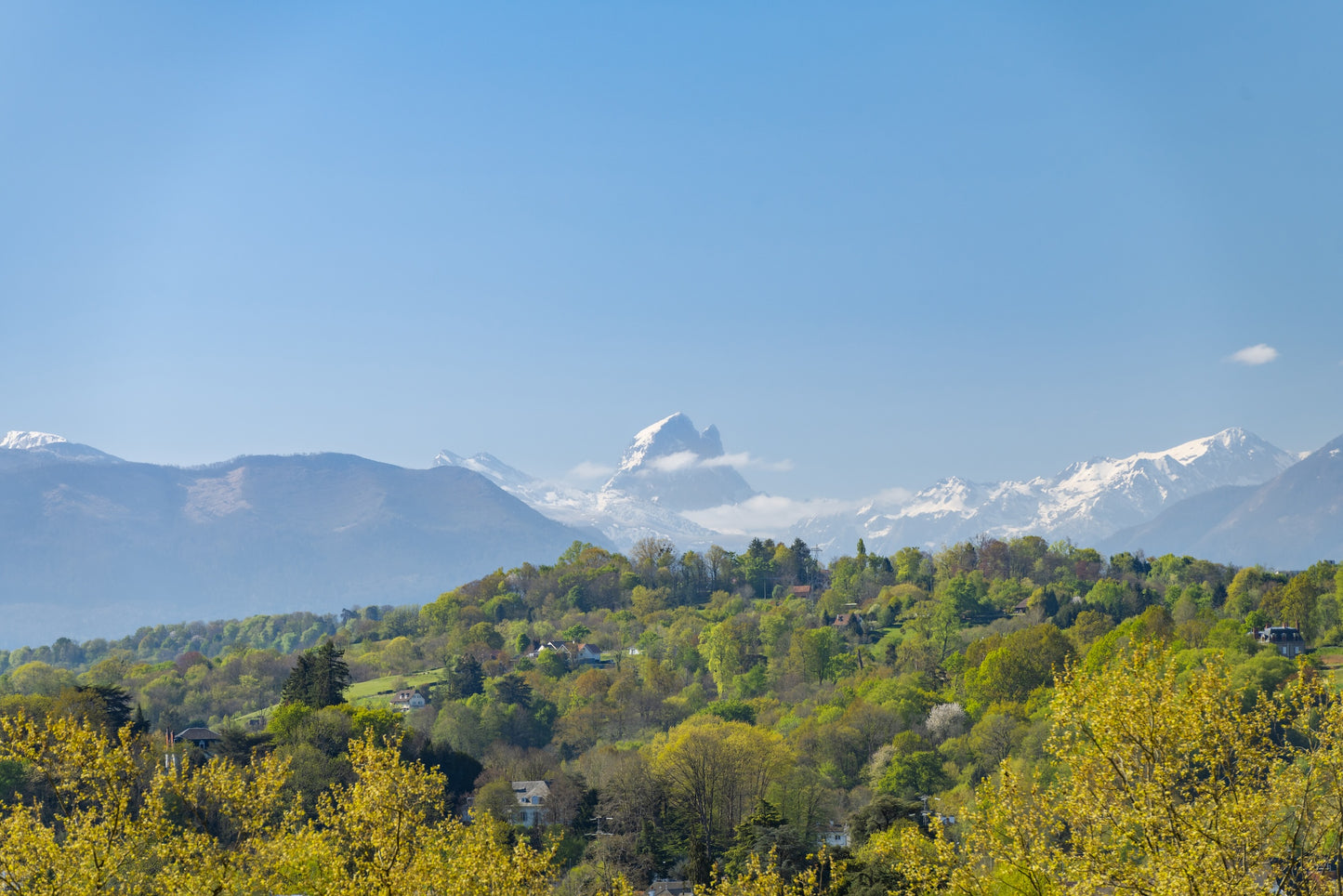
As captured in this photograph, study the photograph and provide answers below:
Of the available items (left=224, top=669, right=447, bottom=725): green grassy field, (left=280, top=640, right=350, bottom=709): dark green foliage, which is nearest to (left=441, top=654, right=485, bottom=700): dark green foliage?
(left=224, top=669, right=447, bottom=725): green grassy field

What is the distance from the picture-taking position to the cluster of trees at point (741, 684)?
2319 inches

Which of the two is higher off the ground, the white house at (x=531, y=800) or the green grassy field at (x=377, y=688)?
the green grassy field at (x=377, y=688)

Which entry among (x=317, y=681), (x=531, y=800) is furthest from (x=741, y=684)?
(x=317, y=681)

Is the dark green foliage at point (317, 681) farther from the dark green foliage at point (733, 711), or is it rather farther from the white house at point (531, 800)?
the dark green foliage at point (733, 711)

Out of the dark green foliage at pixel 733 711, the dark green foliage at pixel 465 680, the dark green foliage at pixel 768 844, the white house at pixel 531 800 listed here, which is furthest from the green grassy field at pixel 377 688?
the dark green foliage at pixel 768 844

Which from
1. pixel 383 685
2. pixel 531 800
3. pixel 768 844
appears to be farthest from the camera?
pixel 383 685

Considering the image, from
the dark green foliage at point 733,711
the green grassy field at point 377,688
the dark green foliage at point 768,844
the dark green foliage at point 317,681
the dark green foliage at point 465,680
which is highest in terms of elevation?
the dark green foliage at point 317,681

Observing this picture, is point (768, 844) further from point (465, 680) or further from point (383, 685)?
point (383, 685)

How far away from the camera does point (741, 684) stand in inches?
4220

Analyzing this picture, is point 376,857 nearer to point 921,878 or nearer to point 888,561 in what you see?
point 921,878

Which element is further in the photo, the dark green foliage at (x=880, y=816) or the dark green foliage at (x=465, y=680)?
the dark green foliage at (x=465, y=680)

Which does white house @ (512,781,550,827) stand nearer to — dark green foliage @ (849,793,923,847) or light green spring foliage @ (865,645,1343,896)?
dark green foliage @ (849,793,923,847)

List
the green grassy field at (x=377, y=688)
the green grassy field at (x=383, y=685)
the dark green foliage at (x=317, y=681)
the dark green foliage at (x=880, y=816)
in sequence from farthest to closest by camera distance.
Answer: the green grassy field at (x=383, y=685) → the green grassy field at (x=377, y=688) → the dark green foliage at (x=317, y=681) → the dark green foliage at (x=880, y=816)

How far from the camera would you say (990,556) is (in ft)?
508
